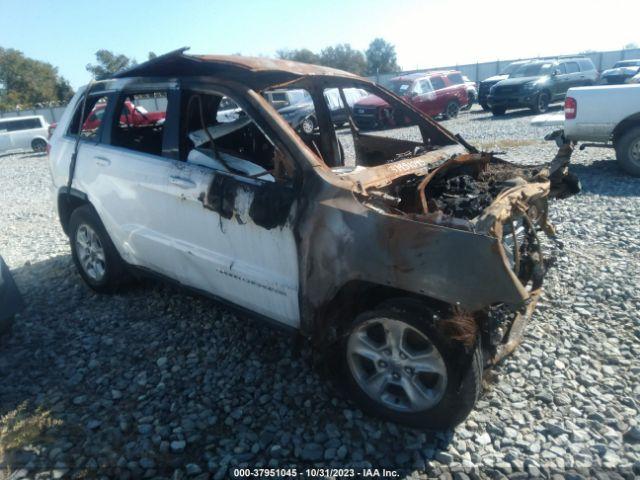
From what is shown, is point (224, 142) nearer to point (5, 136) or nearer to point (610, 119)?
point (610, 119)

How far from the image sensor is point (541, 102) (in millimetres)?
17234

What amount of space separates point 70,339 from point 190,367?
1167 millimetres

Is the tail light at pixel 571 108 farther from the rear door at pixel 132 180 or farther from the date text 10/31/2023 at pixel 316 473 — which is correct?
the date text 10/31/2023 at pixel 316 473

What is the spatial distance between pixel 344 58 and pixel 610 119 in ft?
214

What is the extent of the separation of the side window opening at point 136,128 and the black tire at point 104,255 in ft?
2.28

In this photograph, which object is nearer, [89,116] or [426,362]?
[426,362]

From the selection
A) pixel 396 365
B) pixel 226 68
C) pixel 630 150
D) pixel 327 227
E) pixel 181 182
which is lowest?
pixel 396 365

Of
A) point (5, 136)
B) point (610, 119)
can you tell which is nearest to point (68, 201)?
point (610, 119)

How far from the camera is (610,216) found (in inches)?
227

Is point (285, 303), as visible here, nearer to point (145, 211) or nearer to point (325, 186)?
point (325, 186)

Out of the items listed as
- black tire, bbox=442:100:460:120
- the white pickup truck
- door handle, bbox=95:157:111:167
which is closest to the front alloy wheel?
door handle, bbox=95:157:111:167

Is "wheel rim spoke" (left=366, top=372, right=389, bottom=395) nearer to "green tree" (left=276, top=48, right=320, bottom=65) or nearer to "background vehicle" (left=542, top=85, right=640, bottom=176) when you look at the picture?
"background vehicle" (left=542, top=85, right=640, bottom=176)

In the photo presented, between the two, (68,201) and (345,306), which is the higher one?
(68,201)

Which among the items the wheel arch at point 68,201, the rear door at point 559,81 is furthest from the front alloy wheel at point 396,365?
the rear door at point 559,81
